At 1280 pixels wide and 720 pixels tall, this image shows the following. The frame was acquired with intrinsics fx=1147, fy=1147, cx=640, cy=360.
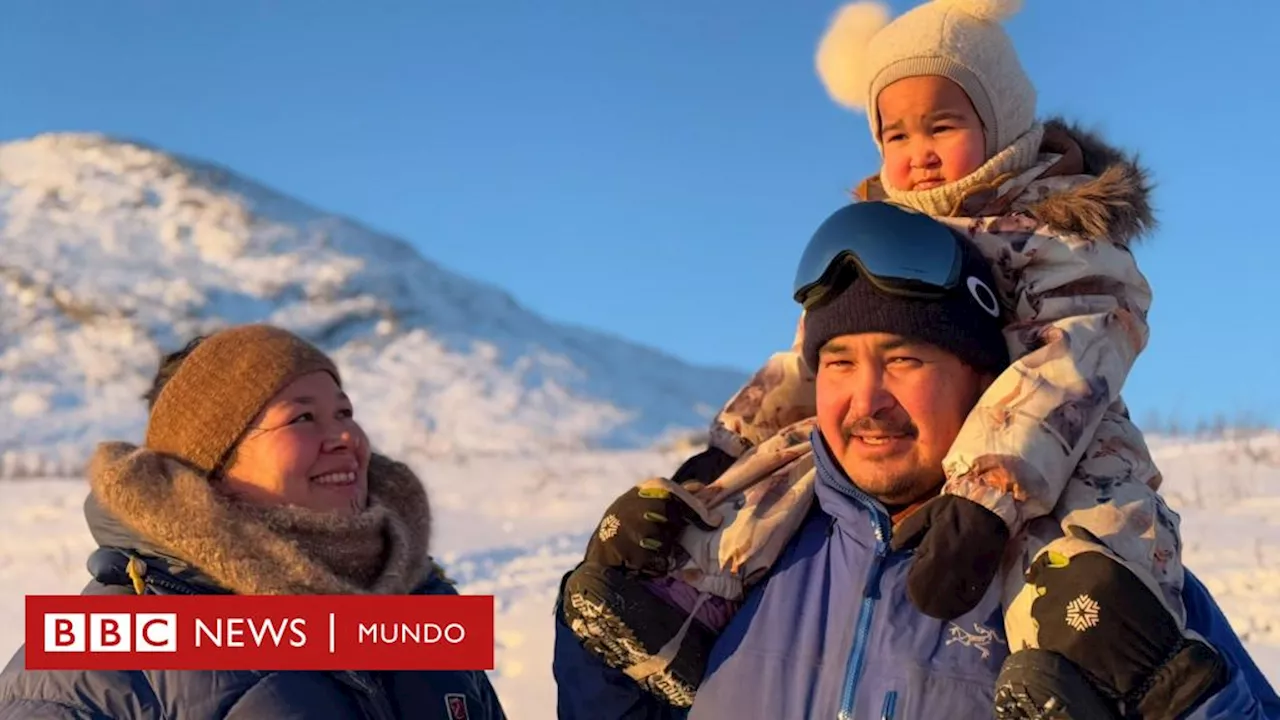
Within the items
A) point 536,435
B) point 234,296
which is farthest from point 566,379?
point 234,296

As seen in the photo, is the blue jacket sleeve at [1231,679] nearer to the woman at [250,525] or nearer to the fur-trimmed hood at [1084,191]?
the fur-trimmed hood at [1084,191]

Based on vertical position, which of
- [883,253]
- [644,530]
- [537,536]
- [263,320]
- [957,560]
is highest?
[263,320]

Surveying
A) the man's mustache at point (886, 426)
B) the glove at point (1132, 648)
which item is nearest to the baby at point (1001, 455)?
the glove at point (1132, 648)

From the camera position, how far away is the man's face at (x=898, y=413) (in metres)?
2.25

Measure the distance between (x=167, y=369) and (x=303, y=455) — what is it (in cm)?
50

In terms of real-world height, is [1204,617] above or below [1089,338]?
below

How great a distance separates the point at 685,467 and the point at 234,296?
3069 cm

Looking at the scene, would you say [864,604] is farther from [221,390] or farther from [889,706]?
[221,390]

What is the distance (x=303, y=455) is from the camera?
2.71 m

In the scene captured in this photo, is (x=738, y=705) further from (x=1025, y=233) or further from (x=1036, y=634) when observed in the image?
(x=1025, y=233)

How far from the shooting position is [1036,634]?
1973 mm

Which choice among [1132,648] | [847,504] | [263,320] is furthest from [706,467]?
[263,320]

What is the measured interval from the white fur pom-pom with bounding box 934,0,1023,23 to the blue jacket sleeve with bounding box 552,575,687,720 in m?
1.67

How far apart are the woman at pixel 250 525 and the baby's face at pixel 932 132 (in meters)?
1.48
